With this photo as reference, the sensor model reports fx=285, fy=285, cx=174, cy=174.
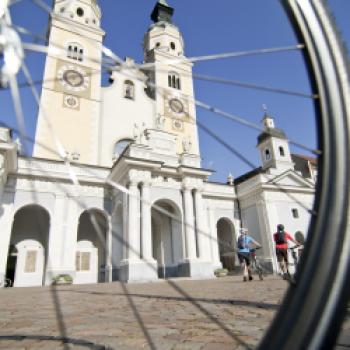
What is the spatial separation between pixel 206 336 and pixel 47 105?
21.5 meters

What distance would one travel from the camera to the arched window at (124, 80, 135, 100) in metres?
25.8

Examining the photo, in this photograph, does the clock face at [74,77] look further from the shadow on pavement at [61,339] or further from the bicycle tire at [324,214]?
the bicycle tire at [324,214]

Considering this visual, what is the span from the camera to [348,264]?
2.46ft

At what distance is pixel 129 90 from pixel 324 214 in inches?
1061

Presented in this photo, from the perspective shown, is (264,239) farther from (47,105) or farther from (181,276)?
(47,105)

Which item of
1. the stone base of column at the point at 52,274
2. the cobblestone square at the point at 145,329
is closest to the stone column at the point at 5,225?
the stone base of column at the point at 52,274

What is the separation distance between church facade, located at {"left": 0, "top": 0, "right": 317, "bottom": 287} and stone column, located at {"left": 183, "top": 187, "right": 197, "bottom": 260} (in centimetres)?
6

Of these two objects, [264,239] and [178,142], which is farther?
[178,142]

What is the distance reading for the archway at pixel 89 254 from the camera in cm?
1809

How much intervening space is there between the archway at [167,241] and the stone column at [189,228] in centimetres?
58

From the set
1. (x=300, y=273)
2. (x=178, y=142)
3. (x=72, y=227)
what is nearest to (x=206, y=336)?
(x=300, y=273)

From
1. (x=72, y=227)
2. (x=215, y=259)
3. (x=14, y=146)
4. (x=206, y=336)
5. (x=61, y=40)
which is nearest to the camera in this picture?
(x=206, y=336)

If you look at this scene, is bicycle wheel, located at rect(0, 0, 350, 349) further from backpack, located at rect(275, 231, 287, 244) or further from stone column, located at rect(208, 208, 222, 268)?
stone column, located at rect(208, 208, 222, 268)

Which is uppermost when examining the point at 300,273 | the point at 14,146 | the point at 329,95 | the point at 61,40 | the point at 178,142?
the point at 61,40
